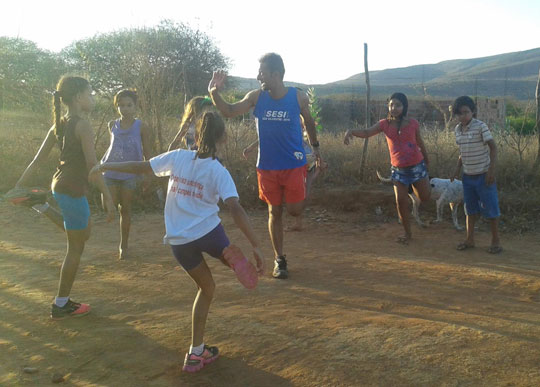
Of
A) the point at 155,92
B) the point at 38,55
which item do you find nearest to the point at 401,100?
the point at 155,92

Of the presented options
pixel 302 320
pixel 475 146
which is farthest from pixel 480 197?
pixel 302 320

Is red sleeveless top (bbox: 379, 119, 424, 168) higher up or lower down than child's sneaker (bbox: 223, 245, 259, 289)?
higher up

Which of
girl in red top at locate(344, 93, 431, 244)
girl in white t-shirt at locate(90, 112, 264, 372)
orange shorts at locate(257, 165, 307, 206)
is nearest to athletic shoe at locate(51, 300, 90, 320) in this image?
girl in white t-shirt at locate(90, 112, 264, 372)

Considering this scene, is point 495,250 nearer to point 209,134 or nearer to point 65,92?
point 209,134

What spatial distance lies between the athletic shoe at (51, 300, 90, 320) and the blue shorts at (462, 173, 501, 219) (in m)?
4.31

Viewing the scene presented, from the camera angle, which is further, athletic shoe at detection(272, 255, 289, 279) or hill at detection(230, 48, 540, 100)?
hill at detection(230, 48, 540, 100)

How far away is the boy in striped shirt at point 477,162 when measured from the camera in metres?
5.58

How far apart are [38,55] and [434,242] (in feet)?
77.3

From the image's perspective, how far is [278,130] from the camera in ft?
15.4

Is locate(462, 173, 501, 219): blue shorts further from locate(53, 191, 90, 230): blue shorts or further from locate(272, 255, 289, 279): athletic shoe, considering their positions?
locate(53, 191, 90, 230): blue shorts

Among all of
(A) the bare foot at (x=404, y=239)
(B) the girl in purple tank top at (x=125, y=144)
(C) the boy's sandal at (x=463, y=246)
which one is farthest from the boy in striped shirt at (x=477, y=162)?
(B) the girl in purple tank top at (x=125, y=144)

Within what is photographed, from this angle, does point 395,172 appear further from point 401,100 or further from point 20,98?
point 20,98

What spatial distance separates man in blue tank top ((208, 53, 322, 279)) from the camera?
15.2 feet

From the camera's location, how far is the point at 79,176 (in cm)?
388
